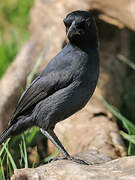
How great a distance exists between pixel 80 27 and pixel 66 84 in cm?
56

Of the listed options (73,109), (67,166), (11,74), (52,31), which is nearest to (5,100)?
(11,74)

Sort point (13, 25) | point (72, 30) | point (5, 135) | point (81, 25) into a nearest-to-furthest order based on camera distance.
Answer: point (72, 30), point (81, 25), point (5, 135), point (13, 25)

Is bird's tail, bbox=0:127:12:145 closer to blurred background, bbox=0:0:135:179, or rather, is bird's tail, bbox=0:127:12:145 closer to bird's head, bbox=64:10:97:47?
bird's head, bbox=64:10:97:47

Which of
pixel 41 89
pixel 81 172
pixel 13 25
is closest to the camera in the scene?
pixel 81 172

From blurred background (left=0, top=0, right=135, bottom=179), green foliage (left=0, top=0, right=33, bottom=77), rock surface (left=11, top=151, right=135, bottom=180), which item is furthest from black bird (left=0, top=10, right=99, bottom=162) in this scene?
green foliage (left=0, top=0, right=33, bottom=77)

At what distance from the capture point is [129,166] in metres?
3.90

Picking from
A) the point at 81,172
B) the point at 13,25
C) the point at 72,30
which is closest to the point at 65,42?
the point at 72,30

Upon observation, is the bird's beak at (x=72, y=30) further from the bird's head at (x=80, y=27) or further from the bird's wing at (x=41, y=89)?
the bird's wing at (x=41, y=89)

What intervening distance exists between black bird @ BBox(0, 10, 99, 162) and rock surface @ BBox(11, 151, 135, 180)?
0.68 metres

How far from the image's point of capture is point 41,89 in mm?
4789

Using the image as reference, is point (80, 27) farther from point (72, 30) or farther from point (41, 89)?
point (41, 89)

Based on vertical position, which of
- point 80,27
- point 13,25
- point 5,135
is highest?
point 13,25

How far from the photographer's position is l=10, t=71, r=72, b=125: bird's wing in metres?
4.74

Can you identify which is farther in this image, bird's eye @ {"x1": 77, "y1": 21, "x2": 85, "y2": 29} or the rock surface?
bird's eye @ {"x1": 77, "y1": 21, "x2": 85, "y2": 29}
